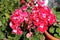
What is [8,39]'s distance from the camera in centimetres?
249

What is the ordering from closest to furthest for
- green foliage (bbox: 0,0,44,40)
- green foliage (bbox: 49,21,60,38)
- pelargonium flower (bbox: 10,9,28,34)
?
1. pelargonium flower (bbox: 10,9,28,34)
2. green foliage (bbox: 0,0,44,40)
3. green foliage (bbox: 49,21,60,38)

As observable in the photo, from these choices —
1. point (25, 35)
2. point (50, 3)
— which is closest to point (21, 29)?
point (25, 35)

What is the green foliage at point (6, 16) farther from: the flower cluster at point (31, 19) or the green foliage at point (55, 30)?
the green foliage at point (55, 30)

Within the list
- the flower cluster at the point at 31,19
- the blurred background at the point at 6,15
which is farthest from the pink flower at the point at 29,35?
the blurred background at the point at 6,15

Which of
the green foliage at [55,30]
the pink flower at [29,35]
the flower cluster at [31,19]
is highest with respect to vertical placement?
the flower cluster at [31,19]

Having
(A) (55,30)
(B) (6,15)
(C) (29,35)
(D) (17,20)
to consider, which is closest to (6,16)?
(B) (6,15)

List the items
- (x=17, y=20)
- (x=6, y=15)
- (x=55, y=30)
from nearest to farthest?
1. (x=17, y=20)
2. (x=6, y=15)
3. (x=55, y=30)

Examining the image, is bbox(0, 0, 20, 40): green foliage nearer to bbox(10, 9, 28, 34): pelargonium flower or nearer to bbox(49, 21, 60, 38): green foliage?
bbox(10, 9, 28, 34): pelargonium flower

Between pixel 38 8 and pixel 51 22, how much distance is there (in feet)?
0.69

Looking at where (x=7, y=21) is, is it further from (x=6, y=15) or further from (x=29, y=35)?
(x=29, y=35)

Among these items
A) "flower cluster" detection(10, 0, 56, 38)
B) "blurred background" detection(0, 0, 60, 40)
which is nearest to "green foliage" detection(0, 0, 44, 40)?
"blurred background" detection(0, 0, 60, 40)

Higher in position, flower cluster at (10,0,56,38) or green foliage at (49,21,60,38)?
flower cluster at (10,0,56,38)

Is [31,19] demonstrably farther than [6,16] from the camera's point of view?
No

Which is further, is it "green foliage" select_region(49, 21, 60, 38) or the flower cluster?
"green foliage" select_region(49, 21, 60, 38)
